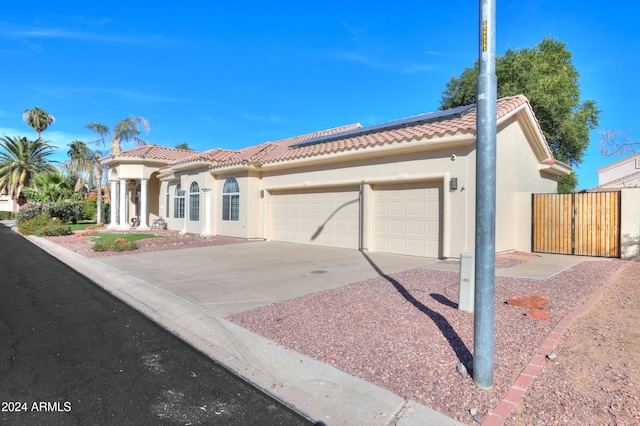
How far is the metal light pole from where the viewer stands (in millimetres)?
3406

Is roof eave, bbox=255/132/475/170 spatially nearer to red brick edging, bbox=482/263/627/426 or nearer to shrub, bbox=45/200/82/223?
red brick edging, bbox=482/263/627/426

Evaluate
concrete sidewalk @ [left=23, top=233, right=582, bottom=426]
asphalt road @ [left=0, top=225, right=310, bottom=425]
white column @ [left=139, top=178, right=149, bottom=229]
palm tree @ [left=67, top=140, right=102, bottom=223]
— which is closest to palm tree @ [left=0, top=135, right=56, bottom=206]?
palm tree @ [left=67, top=140, right=102, bottom=223]

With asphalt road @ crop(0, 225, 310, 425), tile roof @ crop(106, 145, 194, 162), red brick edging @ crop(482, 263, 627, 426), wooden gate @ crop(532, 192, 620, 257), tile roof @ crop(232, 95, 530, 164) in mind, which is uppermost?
tile roof @ crop(106, 145, 194, 162)

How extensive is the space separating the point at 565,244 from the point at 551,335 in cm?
862

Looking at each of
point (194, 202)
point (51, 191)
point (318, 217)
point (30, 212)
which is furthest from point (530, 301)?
point (51, 191)

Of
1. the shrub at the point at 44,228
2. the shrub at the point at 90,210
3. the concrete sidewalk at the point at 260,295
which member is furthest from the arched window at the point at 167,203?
the shrub at the point at 90,210

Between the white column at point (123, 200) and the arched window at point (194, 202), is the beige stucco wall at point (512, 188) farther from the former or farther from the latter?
the white column at point (123, 200)

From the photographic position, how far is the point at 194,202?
68.5 feet

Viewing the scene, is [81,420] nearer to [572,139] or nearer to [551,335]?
[551,335]

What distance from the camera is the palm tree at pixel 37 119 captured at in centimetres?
4494

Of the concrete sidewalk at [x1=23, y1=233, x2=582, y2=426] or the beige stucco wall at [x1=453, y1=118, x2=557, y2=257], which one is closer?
the concrete sidewalk at [x1=23, y1=233, x2=582, y2=426]

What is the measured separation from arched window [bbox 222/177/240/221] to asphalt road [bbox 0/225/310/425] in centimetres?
1174

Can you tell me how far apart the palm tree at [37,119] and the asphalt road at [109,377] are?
164ft

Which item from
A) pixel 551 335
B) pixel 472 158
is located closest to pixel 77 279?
pixel 551 335
